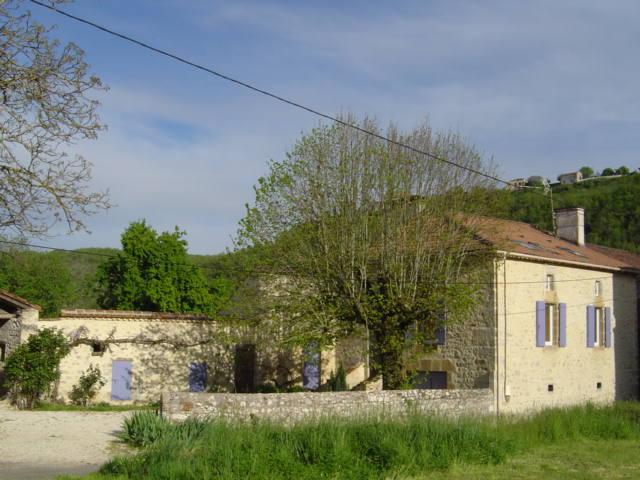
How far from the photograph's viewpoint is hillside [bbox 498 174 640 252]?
153 feet

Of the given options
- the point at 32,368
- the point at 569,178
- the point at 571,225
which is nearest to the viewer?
the point at 32,368

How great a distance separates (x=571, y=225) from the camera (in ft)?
89.0

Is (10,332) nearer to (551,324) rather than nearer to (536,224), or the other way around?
(551,324)

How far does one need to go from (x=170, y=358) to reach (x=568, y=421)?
38.0ft

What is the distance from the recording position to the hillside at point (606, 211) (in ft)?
153

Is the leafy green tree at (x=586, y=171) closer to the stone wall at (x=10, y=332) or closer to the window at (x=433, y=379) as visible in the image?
the window at (x=433, y=379)

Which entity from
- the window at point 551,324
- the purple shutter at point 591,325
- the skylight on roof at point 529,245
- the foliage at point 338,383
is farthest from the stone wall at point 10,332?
the purple shutter at point 591,325

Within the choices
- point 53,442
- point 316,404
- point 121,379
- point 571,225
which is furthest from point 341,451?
point 571,225

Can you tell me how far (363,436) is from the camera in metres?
11.9

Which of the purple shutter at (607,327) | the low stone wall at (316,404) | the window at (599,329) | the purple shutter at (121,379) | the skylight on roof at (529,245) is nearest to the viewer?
the low stone wall at (316,404)

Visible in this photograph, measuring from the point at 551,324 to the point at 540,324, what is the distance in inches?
36.3

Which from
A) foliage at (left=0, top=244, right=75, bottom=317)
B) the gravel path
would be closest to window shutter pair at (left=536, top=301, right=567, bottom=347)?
the gravel path

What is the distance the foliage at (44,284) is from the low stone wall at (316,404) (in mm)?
26828

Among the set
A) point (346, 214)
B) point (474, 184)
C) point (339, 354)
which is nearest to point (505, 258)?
→ point (474, 184)
